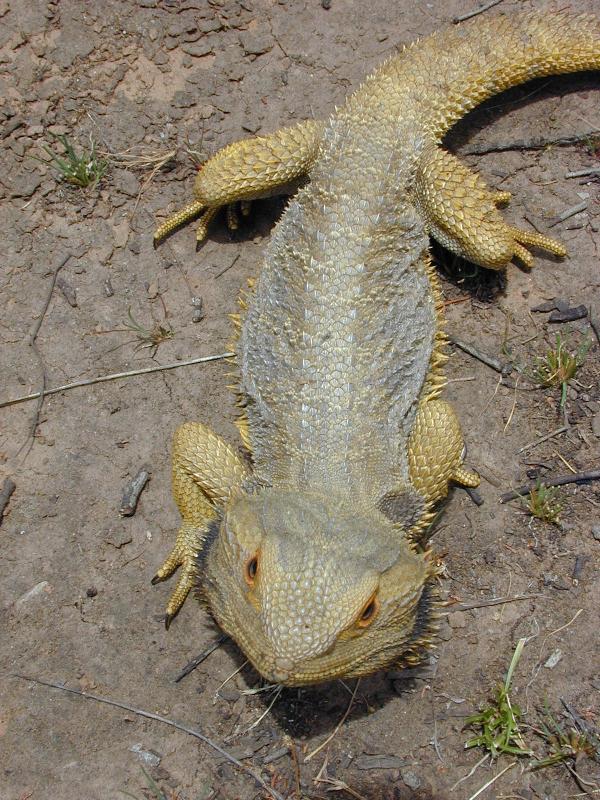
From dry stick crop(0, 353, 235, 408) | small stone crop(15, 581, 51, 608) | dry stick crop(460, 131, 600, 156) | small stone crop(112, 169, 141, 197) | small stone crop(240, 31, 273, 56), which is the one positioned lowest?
small stone crop(15, 581, 51, 608)

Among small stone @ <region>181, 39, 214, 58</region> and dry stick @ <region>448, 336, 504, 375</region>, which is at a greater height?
small stone @ <region>181, 39, 214, 58</region>

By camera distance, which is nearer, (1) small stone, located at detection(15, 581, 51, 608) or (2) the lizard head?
(2) the lizard head

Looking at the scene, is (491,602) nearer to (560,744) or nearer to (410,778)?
(560,744)

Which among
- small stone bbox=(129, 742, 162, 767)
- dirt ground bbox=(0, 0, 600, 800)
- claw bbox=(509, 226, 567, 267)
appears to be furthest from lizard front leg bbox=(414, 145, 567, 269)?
small stone bbox=(129, 742, 162, 767)

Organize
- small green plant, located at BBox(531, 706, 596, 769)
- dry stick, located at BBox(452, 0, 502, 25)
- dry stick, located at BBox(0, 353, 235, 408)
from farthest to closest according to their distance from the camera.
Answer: dry stick, located at BBox(452, 0, 502, 25), dry stick, located at BBox(0, 353, 235, 408), small green plant, located at BBox(531, 706, 596, 769)

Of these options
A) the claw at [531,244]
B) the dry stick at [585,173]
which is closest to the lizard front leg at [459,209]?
the claw at [531,244]

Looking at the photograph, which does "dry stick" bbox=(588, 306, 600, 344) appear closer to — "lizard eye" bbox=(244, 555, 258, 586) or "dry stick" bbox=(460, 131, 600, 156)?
"dry stick" bbox=(460, 131, 600, 156)

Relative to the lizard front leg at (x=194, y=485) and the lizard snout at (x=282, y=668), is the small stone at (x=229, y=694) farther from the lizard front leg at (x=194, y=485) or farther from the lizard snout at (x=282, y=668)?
the lizard snout at (x=282, y=668)
